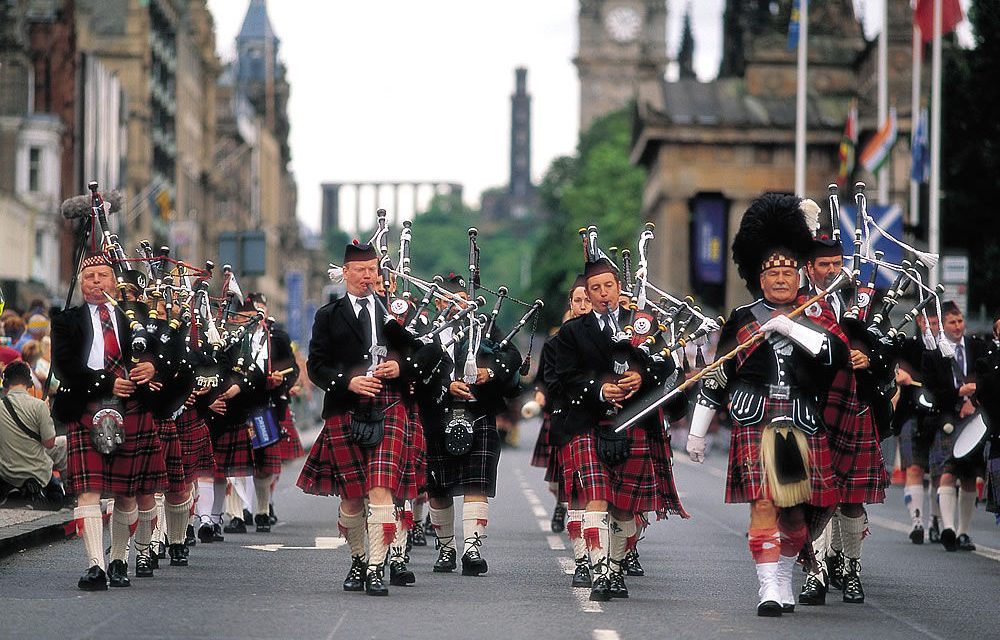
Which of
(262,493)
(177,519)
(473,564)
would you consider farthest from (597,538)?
(262,493)

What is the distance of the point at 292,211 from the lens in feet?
551

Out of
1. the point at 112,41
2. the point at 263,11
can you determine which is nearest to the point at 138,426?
the point at 112,41

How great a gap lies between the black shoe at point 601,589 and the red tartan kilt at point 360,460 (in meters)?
1.26

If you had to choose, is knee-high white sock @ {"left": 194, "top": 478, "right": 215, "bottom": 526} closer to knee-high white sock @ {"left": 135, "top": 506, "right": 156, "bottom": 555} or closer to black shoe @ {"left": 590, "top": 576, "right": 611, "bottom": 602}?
knee-high white sock @ {"left": 135, "top": 506, "right": 156, "bottom": 555}

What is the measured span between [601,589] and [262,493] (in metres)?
7.22

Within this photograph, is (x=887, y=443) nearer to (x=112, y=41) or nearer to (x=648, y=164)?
(x=112, y=41)

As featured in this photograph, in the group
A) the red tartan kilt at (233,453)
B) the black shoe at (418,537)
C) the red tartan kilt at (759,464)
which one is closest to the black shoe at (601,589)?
the red tartan kilt at (759,464)

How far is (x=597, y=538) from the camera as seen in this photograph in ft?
41.0

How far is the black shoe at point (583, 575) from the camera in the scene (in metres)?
13.5

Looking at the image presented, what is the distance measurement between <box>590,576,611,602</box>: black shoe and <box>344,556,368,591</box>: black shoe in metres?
1.42

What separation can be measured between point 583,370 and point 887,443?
7.61m

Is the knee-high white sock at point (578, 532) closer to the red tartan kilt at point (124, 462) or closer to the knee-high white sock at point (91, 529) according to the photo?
the red tartan kilt at point (124, 462)

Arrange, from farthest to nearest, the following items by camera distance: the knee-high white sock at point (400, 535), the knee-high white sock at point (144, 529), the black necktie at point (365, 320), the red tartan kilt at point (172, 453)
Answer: the red tartan kilt at point (172, 453)
the knee-high white sock at point (144, 529)
the knee-high white sock at point (400, 535)
the black necktie at point (365, 320)

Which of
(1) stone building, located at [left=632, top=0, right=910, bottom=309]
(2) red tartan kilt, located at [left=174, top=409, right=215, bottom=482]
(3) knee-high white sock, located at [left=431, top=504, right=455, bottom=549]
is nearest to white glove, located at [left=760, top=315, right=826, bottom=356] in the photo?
(3) knee-high white sock, located at [left=431, top=504, right=455, bottom=549]
